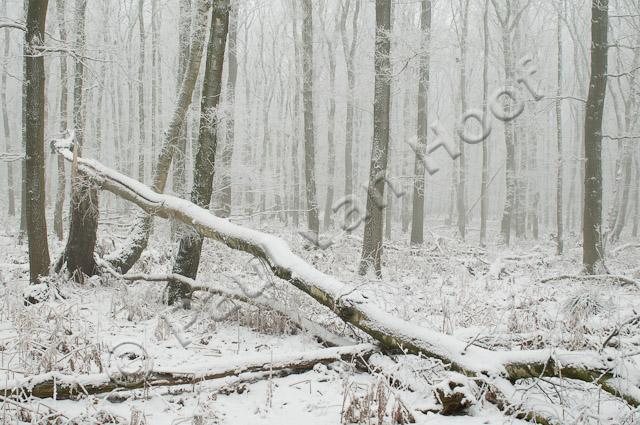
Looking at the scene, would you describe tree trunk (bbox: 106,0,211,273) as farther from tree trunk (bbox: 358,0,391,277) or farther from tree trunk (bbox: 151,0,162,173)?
tree trunk (bbox: 151,0,162,173)

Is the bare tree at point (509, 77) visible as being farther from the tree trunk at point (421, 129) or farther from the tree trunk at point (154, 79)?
the tree trunk at point (154, 79)

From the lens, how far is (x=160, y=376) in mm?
3232

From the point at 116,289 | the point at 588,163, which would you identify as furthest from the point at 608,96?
the point at 116,289

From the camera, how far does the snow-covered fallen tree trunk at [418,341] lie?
2998mm

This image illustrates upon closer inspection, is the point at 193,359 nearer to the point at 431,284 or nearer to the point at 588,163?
the point at 431,284

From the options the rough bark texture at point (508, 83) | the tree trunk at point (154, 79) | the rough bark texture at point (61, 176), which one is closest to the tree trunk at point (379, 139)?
the rough bark texture at point (61, 176)

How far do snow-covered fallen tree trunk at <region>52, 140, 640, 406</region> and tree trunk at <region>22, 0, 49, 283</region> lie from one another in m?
2.07

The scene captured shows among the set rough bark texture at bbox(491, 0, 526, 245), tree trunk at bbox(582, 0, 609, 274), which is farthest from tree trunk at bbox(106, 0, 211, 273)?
rough bark texture at bbox(491, 0, 526, 245)

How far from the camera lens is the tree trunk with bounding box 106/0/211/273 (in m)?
7.20

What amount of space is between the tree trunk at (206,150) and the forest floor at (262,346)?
0.49 m

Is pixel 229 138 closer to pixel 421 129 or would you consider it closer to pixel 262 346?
pixel 421 129

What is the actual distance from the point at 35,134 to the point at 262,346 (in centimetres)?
409

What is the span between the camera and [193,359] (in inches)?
161

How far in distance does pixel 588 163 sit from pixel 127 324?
30.8 feet
